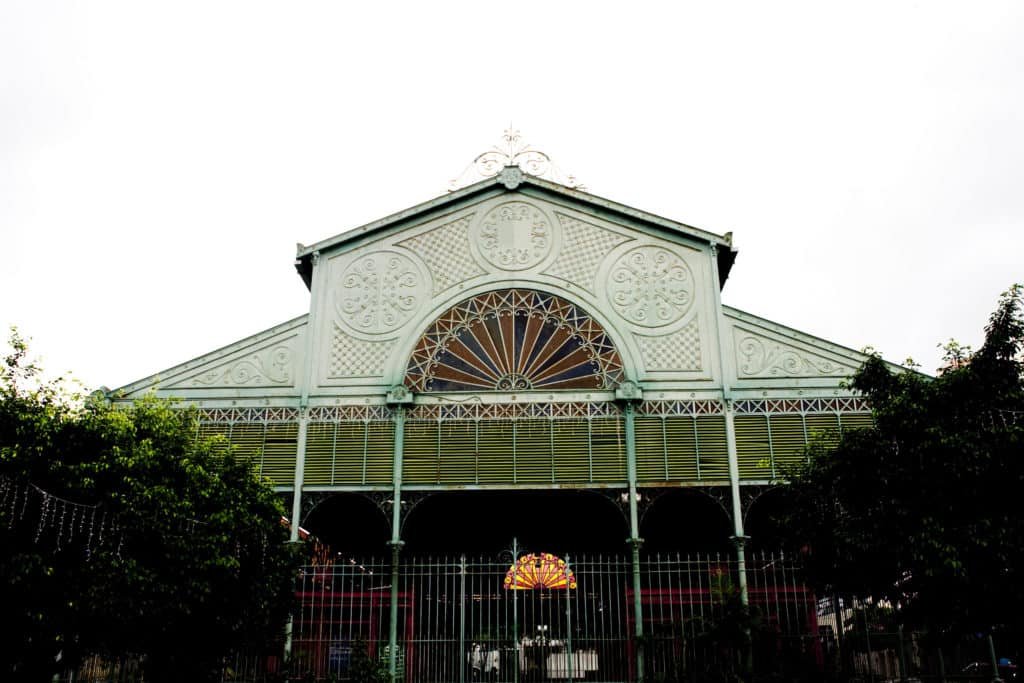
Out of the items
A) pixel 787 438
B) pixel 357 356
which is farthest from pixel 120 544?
pixel 787 438

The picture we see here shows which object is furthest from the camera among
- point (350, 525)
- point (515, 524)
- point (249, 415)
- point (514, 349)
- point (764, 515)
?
point (350, 525)

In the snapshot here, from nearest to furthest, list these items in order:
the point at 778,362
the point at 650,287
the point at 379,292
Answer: the point at 778,362, the point at 650,287, the point at 379,292

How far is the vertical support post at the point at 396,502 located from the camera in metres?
20.2

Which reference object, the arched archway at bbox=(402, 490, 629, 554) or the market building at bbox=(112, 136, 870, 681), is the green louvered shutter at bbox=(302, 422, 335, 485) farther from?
the arched archway at bbox=(402, 490, 629, 554)

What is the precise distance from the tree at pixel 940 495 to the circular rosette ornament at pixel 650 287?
274 inches

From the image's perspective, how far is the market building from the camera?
21.5m

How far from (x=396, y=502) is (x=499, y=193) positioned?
8.98 metres

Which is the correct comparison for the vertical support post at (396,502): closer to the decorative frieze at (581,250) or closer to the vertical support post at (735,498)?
the decorative frieze at (581,250)

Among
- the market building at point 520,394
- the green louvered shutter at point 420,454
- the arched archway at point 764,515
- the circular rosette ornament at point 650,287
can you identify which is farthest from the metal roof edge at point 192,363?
the arched archway at point 764,515

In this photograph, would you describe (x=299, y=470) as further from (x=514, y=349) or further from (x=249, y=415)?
(x=514, y=349)

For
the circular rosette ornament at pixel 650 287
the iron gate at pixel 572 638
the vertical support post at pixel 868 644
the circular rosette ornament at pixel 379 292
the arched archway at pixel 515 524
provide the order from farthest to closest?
1. the arched archway at pixel 515 524
2. the circular rosette ornament at pixel 379 292
3. the circular rosette ornament at pixel 650 287
4. the vertical support post at pixel 868 644
5. the iron gate at pixel 572 638

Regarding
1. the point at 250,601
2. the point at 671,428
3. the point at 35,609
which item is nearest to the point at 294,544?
the point at 250,601

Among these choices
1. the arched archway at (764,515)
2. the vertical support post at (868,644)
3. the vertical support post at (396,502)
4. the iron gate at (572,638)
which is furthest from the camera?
the arched archway at (764,515)

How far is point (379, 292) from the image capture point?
78.4ft
